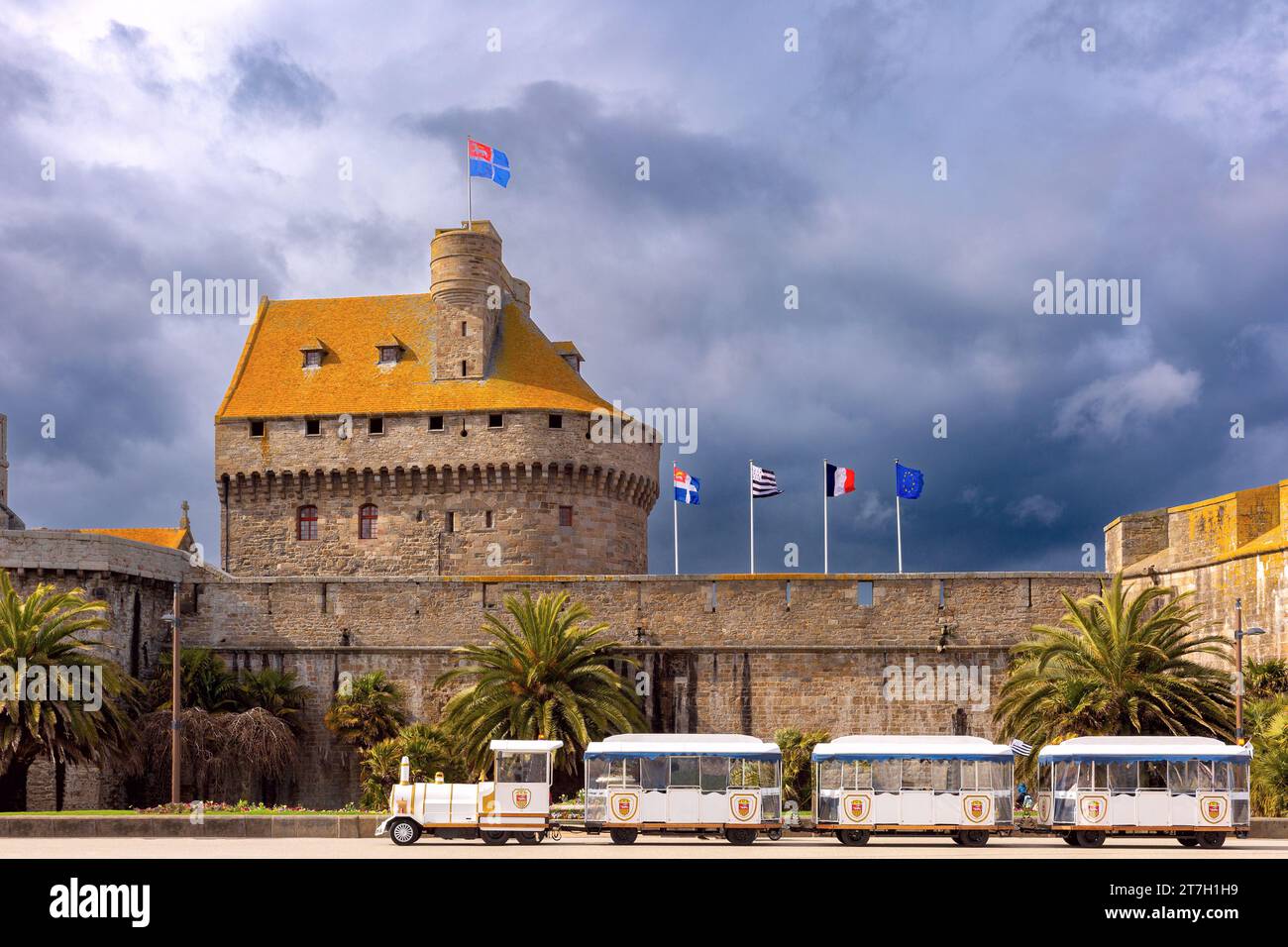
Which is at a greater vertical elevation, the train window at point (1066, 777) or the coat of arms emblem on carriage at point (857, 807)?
the train window at point (1066, 777)

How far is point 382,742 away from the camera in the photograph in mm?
41625

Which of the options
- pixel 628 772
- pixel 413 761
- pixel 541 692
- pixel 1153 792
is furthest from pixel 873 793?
pixel 413 761

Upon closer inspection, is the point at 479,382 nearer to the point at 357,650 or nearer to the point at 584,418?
the point at 584,418

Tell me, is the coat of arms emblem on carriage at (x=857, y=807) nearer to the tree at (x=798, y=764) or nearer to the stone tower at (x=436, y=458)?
the tree at (x=798, y=764)

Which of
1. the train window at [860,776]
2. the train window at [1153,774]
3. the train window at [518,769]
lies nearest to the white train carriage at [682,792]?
the train window at [518,769]

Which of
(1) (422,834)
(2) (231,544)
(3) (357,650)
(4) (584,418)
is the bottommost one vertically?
(1) (422,834)

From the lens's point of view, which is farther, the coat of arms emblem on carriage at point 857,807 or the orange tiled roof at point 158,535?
the orange tiled roof at point 158,535

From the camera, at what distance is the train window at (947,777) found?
3050 cm

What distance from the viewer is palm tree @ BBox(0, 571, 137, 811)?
3778cm

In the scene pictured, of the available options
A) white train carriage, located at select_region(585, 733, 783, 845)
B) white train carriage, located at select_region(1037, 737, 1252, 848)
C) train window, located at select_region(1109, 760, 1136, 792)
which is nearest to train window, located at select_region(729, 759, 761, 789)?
white train carriage, located at select_region(585, 733, 783, 845)

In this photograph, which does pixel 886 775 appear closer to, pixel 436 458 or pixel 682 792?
pixel 682 792

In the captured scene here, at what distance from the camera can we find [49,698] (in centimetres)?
3825
